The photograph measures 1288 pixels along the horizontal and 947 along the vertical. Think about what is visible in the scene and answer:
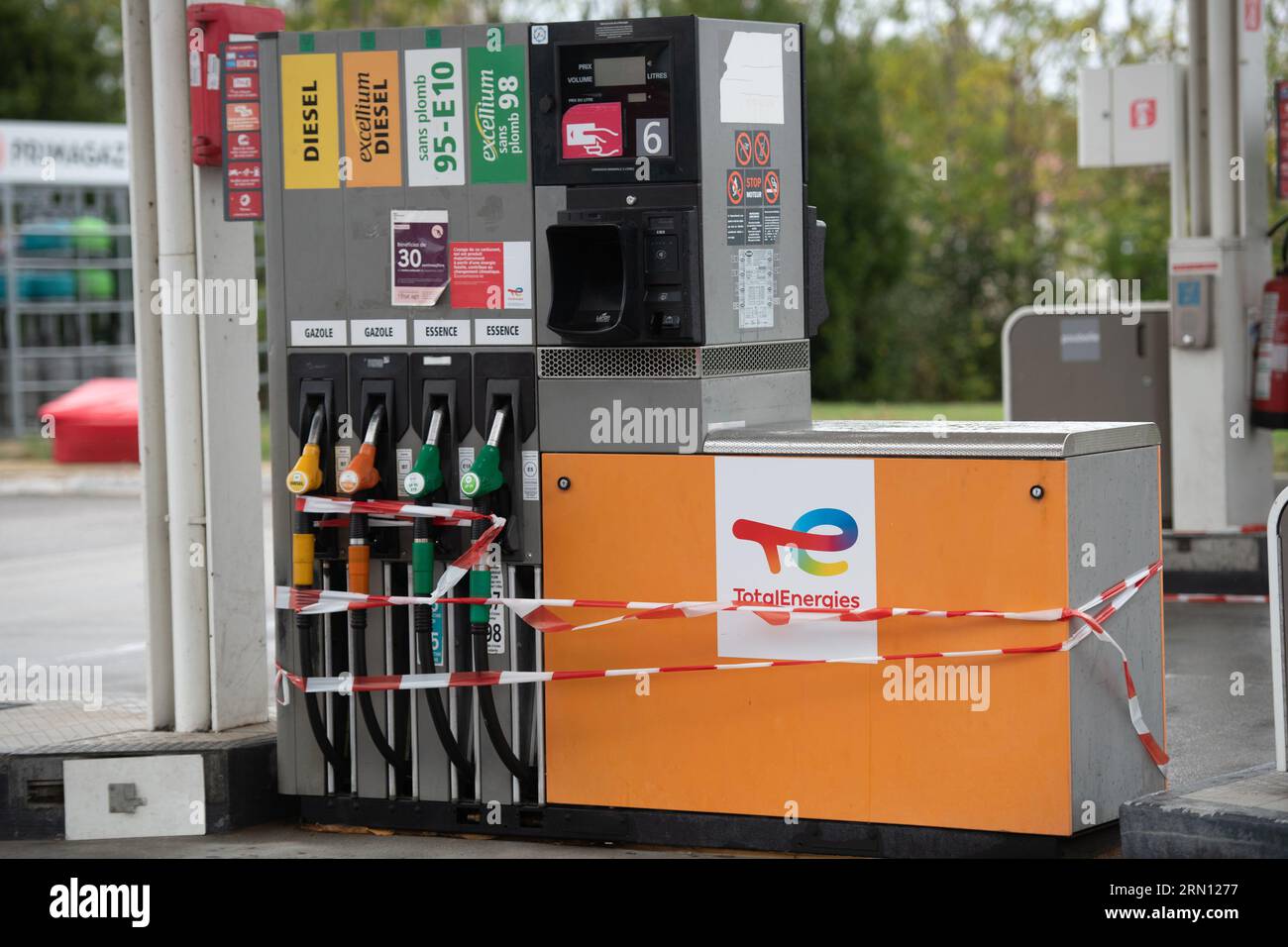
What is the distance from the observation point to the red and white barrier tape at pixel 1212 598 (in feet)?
41.1

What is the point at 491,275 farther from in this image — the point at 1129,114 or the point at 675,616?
the point at 1129,114

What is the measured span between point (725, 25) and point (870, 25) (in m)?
31.2

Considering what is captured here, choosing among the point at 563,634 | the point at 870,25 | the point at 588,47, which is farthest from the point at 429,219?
the point at 870,25

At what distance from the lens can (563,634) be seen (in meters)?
7.07

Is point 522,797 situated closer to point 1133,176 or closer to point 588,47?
point 588,47

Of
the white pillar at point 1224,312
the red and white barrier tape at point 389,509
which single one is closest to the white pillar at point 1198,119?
the white pillar at point 1224,312

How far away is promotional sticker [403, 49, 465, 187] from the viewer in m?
7.03

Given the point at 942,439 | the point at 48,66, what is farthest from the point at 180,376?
the point at 48,66

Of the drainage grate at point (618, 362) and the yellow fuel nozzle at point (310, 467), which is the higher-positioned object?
the drainage grate at point (618, 362)

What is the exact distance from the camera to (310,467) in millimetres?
7180

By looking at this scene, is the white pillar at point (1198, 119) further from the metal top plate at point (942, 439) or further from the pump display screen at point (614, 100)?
the pump display screen at point (614, 100)

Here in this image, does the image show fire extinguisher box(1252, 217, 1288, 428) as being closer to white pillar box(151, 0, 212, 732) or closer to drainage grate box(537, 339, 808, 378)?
drainage grate box(537, 339, 808, 378)

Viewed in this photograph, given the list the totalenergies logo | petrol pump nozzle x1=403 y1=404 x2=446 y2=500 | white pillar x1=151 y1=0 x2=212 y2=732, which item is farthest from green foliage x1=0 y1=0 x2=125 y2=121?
the totalenergies logo

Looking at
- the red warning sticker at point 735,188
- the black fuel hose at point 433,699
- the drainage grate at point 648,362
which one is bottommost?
the black fuel hose at point 433,699
